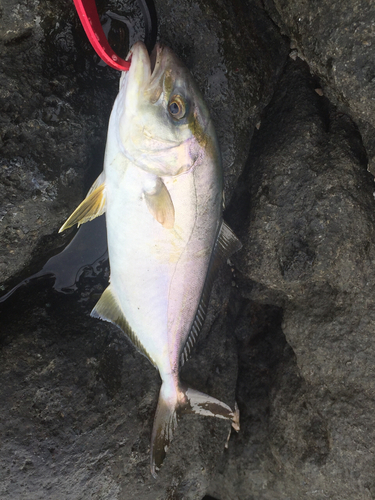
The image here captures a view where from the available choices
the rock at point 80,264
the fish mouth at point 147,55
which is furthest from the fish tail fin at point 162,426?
the fish mouth at point 147,55

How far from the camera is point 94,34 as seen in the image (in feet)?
6.07

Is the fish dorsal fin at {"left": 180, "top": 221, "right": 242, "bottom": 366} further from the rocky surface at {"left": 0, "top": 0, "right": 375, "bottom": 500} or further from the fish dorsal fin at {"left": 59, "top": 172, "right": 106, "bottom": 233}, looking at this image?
the fish dorsal fin at {"left": 59, "top": 172, "right": 106, "bottom": 233}

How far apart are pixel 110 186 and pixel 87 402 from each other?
1.50 m

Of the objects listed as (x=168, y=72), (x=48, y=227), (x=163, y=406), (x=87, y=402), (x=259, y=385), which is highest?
(x=168, y=72)

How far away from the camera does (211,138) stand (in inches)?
78.4

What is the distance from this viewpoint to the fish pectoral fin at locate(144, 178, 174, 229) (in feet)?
6.27

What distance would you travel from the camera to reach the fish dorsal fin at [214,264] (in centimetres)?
225

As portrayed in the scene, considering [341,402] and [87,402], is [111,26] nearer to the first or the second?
[87,402]

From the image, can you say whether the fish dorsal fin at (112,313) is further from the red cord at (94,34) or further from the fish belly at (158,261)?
the red cord at (94,34)

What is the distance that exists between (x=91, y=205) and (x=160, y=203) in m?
0.45

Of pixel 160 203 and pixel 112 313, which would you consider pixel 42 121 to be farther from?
pixel 112 313

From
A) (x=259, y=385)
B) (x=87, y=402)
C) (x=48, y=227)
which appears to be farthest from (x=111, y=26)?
(x=259, y=385)

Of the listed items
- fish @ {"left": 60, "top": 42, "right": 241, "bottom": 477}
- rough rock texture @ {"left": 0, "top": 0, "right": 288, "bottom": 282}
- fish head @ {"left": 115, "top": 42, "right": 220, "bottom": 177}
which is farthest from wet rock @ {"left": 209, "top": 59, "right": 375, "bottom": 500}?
fish head @ {"left": 115, "top": 42, "right": 220, "bottom": 177}

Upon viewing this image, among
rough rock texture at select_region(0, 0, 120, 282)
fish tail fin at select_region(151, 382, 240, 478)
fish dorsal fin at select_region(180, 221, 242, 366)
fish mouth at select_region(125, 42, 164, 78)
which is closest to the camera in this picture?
fish mouth at select_region(125, 42, 164, 78)
